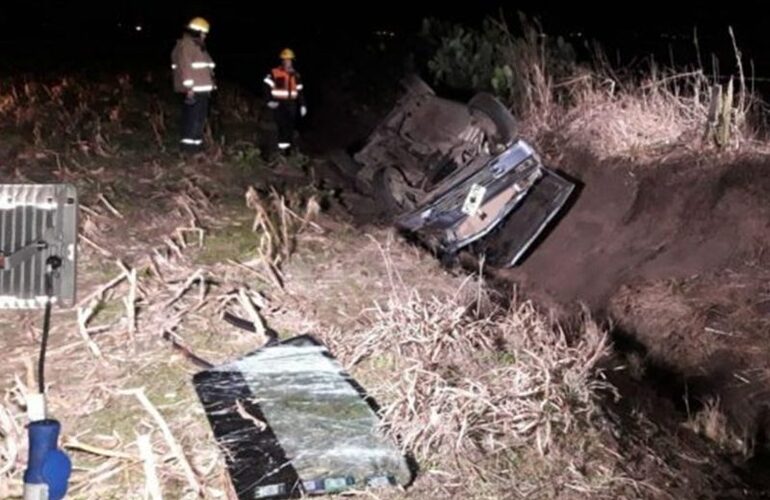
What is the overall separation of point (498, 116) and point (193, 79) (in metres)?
3.65

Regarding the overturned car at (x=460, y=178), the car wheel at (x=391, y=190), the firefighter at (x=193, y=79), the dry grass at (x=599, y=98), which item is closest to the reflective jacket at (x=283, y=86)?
the firefighter at (x=193, y=79)

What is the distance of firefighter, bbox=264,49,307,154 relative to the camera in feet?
35.3

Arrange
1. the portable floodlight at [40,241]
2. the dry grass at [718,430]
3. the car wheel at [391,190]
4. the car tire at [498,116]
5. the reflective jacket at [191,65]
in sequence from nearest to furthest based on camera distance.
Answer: the portable floodlight at [40,241] < the dry grass at [718,430] < the car tire at [498,116] < the car wheel at [391,190] < the reflective jacket at [191,65]

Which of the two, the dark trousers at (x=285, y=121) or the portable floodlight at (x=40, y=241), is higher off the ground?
the portable floodlight at (x=40, y=241)

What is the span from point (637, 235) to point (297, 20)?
71.3 ft

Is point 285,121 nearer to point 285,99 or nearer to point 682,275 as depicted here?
point 285,99

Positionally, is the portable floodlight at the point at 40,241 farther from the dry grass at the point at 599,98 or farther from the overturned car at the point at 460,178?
the dry grass at the point at 599,98

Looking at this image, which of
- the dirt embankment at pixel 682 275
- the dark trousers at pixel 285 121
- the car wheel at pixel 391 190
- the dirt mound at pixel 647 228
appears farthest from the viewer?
the dark trousers at pixel 285 121

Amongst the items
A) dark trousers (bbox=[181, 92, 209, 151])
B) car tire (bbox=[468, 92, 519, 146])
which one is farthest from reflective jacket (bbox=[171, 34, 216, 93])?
car tire (bbox=[468, 92, 519, 146])

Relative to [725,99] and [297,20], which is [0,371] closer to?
[725,99]

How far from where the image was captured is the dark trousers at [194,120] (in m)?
9.84

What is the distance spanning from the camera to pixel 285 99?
35.3ft

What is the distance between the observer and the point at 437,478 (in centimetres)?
368

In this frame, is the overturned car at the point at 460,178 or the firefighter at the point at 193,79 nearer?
the overturned car at the point at 460,178
